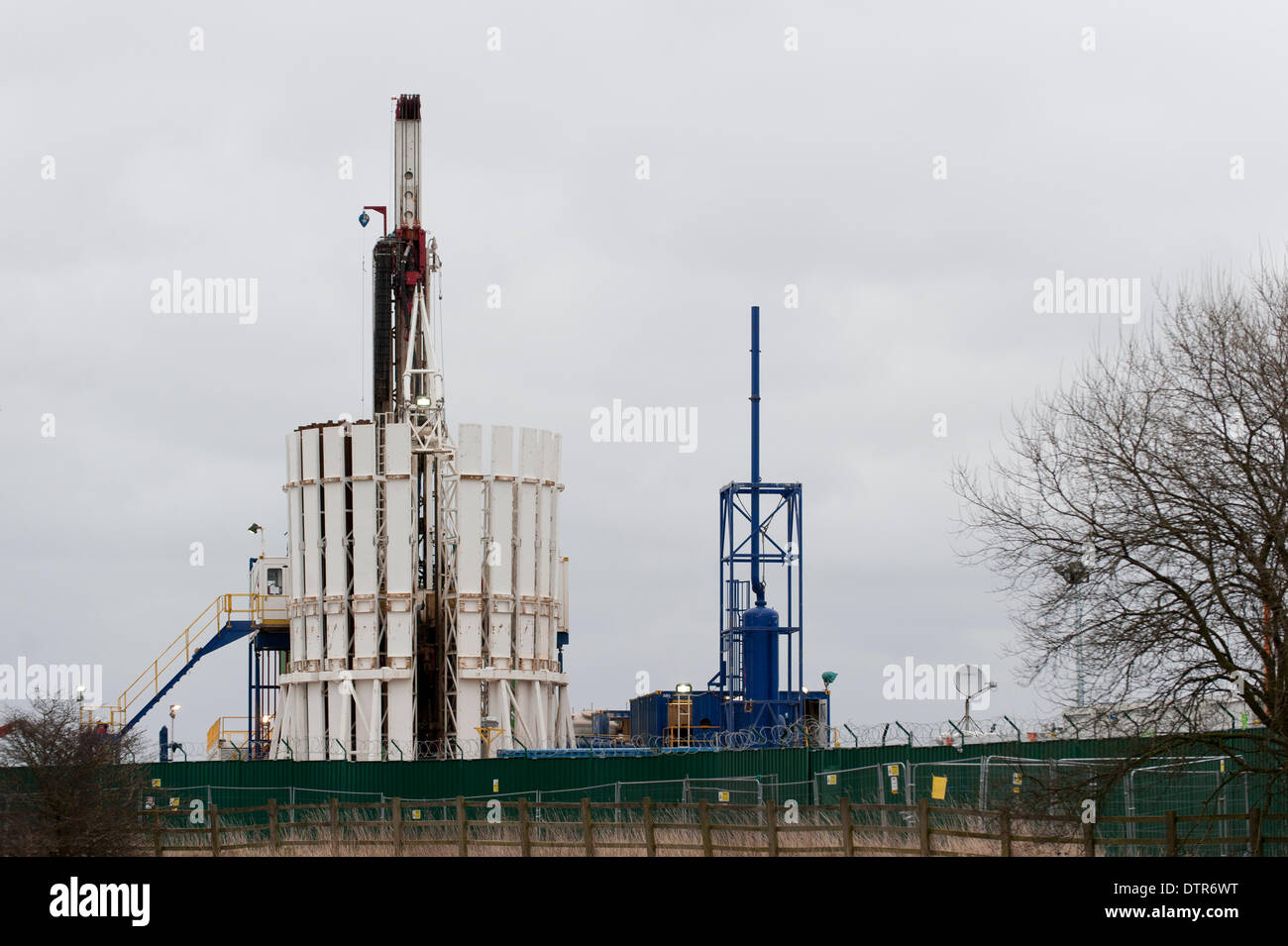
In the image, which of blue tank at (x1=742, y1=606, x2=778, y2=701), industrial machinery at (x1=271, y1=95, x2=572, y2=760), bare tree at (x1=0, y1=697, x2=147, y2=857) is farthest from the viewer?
blue tank at (x1=742, y1=606, x2=778, y2=701)

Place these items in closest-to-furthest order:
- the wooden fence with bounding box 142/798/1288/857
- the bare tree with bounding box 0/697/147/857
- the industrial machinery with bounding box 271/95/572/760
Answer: the wooden fence with bounding box 142/798/1288/857, the bare tree with bounding box 0/697/147/857, the industrial machinery with bounding box 271/95/572/760

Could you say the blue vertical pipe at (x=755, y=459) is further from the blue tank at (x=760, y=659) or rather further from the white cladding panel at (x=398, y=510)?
the white cladding panel at (x=398, y=510)

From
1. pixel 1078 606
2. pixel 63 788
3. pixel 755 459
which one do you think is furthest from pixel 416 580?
pixel 1078 606

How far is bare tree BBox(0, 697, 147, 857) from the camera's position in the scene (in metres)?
32.5

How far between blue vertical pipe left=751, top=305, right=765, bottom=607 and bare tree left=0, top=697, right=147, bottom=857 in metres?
29.6

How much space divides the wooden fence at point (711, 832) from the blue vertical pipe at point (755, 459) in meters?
21.9

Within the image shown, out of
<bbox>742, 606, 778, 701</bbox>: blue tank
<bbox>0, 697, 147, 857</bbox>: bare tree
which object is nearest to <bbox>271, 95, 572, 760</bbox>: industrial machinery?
<bbox>742, 606, 778, 701</bbox>: blue tank

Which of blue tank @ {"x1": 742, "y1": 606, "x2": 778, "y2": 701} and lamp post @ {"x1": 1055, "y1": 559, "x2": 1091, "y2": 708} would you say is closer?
lamp post @ {"x1": 1055, "y1": 559, "x2": 1091, "y2": 708}

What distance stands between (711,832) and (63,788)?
1258cm

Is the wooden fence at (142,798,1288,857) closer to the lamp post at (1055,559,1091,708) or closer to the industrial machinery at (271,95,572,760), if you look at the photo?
the lamp post at (1055,559,1091,708)
